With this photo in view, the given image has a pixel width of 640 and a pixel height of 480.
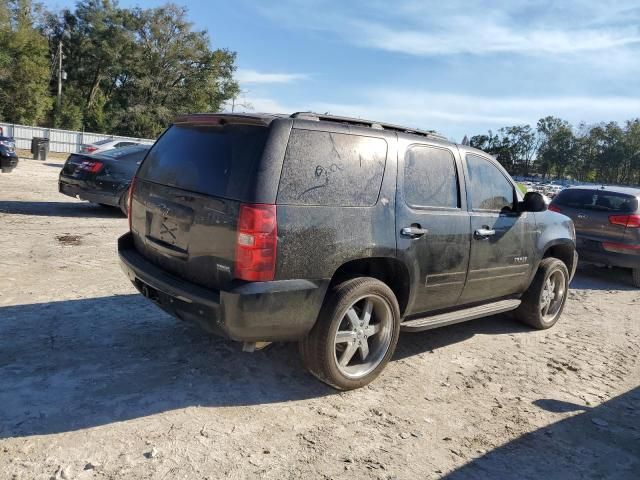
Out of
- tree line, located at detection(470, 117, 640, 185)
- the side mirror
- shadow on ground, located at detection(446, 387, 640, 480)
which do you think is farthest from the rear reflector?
tree line, located at detection(470, 117, 640, 185)

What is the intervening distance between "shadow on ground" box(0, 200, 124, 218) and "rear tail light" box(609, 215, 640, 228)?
9.00 metres

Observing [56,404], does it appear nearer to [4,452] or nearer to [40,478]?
[4,452]

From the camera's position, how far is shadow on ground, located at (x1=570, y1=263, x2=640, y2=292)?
8.61 metres

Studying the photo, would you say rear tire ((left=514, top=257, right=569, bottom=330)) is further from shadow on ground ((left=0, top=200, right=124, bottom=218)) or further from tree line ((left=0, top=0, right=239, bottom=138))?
tree line ((left=0, top=0, right=239, bottom=138))

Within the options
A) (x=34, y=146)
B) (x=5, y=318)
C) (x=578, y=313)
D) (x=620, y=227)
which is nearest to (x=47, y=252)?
(x=5, y=318)

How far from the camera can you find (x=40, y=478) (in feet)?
8.68

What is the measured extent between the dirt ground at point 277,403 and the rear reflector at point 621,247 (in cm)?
318

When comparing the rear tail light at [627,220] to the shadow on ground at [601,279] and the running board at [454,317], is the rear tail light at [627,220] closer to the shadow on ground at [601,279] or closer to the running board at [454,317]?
the shadow on ground at [601,279]

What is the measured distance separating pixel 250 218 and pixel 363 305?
3.93ft

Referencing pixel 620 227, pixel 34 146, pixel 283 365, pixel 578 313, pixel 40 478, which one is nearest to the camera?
pixel 40 478

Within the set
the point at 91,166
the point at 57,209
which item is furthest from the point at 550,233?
the point at 57,209

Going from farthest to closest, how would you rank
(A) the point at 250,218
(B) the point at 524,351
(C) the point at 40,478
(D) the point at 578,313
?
(D) the point at 578,313 → (B) the point at 524,351 → (A) the point at 250,218 → (C) the point at 40,478

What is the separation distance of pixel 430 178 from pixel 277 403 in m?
2.12

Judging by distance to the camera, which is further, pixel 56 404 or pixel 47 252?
pixel 47 252
